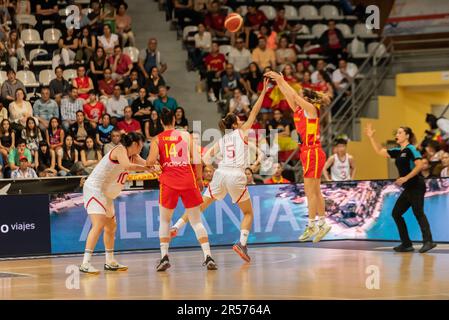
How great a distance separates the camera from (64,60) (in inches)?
857

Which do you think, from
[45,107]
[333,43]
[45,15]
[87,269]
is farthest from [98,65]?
[87,269]

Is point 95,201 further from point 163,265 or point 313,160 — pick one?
point 313,160

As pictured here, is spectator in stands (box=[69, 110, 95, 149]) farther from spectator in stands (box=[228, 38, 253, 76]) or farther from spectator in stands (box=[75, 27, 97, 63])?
spectator in stands (box=[228, 38, 253, 76])

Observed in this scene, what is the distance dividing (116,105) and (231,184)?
286 inches

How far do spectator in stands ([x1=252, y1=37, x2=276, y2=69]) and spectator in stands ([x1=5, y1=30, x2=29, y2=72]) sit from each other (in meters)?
5.69

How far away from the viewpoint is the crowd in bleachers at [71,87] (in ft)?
62.7

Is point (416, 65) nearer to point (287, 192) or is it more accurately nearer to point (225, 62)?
point (225, 62)

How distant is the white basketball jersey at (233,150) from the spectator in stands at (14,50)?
8.44 metres

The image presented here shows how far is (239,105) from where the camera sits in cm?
2159

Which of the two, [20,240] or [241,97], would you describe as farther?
[241,97]

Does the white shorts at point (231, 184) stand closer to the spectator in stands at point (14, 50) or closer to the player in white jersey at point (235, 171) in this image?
the player in white jersey at point (235, 171)

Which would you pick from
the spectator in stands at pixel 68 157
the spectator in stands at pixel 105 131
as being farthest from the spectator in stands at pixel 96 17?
the spectator in stands at pixel 68 157
